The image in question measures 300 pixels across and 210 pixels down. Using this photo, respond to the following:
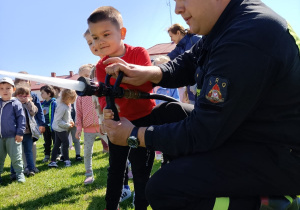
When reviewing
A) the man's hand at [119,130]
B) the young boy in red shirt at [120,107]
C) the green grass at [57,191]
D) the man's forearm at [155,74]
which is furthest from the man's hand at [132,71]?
the green grass at [57,191]

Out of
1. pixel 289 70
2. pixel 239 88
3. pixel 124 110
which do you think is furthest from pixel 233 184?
pixel 124 110

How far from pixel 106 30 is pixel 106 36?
0.20 feet

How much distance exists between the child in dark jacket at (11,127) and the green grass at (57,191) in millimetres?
493

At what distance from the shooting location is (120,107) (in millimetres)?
2748

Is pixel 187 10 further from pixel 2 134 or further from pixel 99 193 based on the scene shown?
pixel 2 134

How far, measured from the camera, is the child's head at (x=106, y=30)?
2.72 metres

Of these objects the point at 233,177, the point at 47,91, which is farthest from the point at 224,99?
the point at 47,91

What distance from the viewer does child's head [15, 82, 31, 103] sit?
693cm

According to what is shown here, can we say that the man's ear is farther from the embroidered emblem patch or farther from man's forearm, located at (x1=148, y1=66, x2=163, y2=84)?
the embroidered emblem patch

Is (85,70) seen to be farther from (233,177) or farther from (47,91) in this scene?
(233,177)

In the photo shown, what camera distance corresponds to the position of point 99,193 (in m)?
4.35

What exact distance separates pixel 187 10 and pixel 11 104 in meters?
5.62

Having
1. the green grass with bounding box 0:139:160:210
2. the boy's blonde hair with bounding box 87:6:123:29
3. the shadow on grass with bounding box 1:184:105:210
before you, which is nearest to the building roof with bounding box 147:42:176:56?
the green grass with bounding box 0:139:160:210

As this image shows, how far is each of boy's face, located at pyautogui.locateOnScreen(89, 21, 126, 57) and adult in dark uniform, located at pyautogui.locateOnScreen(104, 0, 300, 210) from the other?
1323mm
